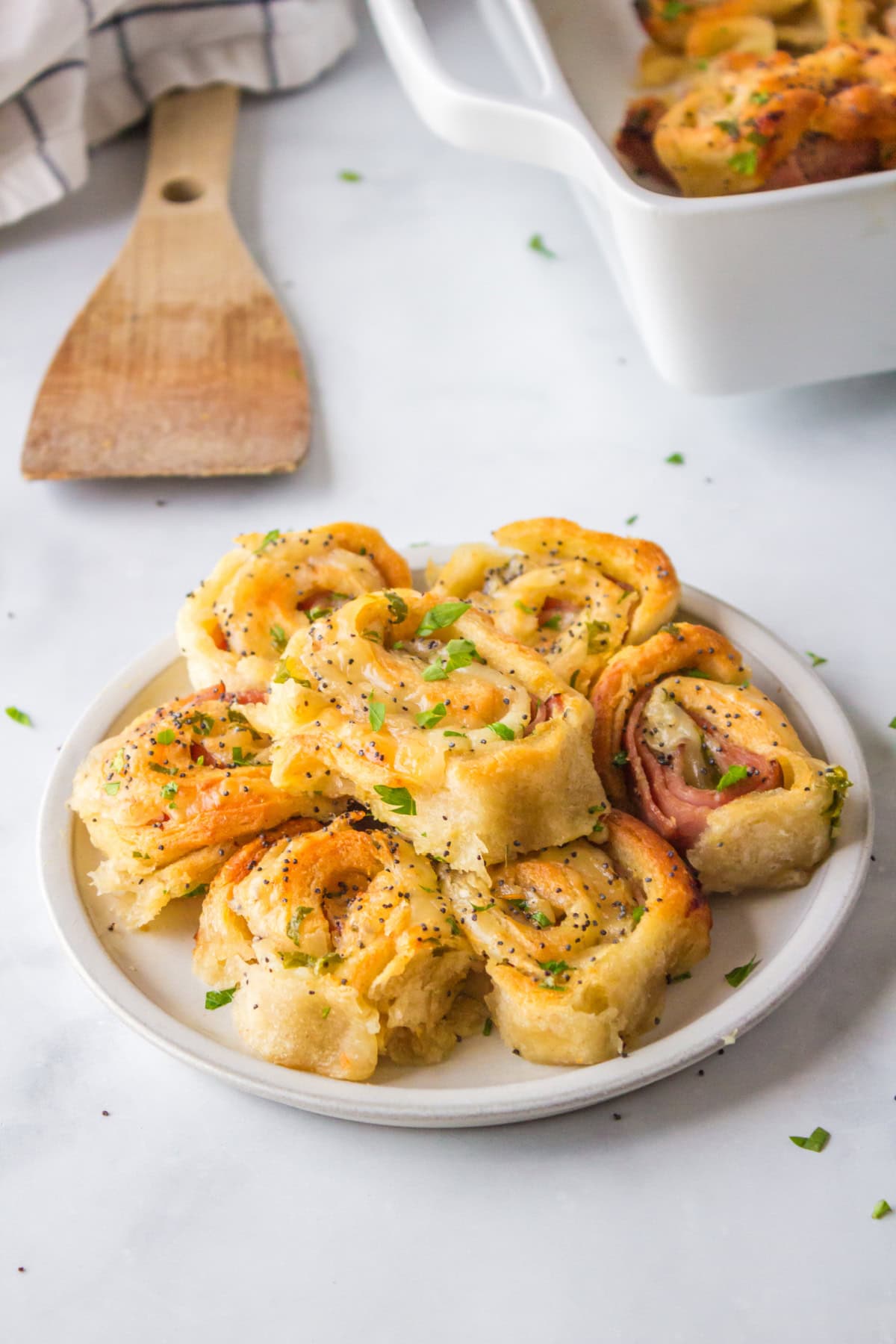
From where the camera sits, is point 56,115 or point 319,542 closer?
point 319,542

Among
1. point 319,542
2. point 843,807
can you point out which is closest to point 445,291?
point 319,542

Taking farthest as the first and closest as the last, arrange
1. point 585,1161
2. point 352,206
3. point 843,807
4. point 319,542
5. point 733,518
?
point 352,206 < point 733,518 < point 319,542 < point 843,807 < point 585,1161

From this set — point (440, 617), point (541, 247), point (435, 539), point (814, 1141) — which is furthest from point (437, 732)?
point (541, 247)

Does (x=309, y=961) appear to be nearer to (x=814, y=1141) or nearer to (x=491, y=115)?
(x=814, y=1141)

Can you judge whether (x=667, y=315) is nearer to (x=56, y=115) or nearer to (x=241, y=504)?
(x=241, y=504)

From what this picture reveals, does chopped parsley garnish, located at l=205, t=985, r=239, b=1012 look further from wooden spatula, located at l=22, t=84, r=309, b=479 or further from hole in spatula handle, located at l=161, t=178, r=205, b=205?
hole in spatula handle, located at l=161, t=178, r=205, b=205

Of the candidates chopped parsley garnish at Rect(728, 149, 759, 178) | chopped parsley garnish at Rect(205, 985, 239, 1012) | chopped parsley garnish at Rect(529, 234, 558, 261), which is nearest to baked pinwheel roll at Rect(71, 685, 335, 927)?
chopped parsley garnish at Rect(205, 985, 239, 1012)

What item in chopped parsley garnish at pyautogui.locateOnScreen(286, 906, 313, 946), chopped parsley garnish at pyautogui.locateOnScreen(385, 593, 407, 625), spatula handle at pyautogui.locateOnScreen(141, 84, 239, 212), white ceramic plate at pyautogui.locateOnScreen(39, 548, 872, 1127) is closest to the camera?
white ceramic plate at pyautogui.locateOnScreen(39, 548, 872, 1127)
